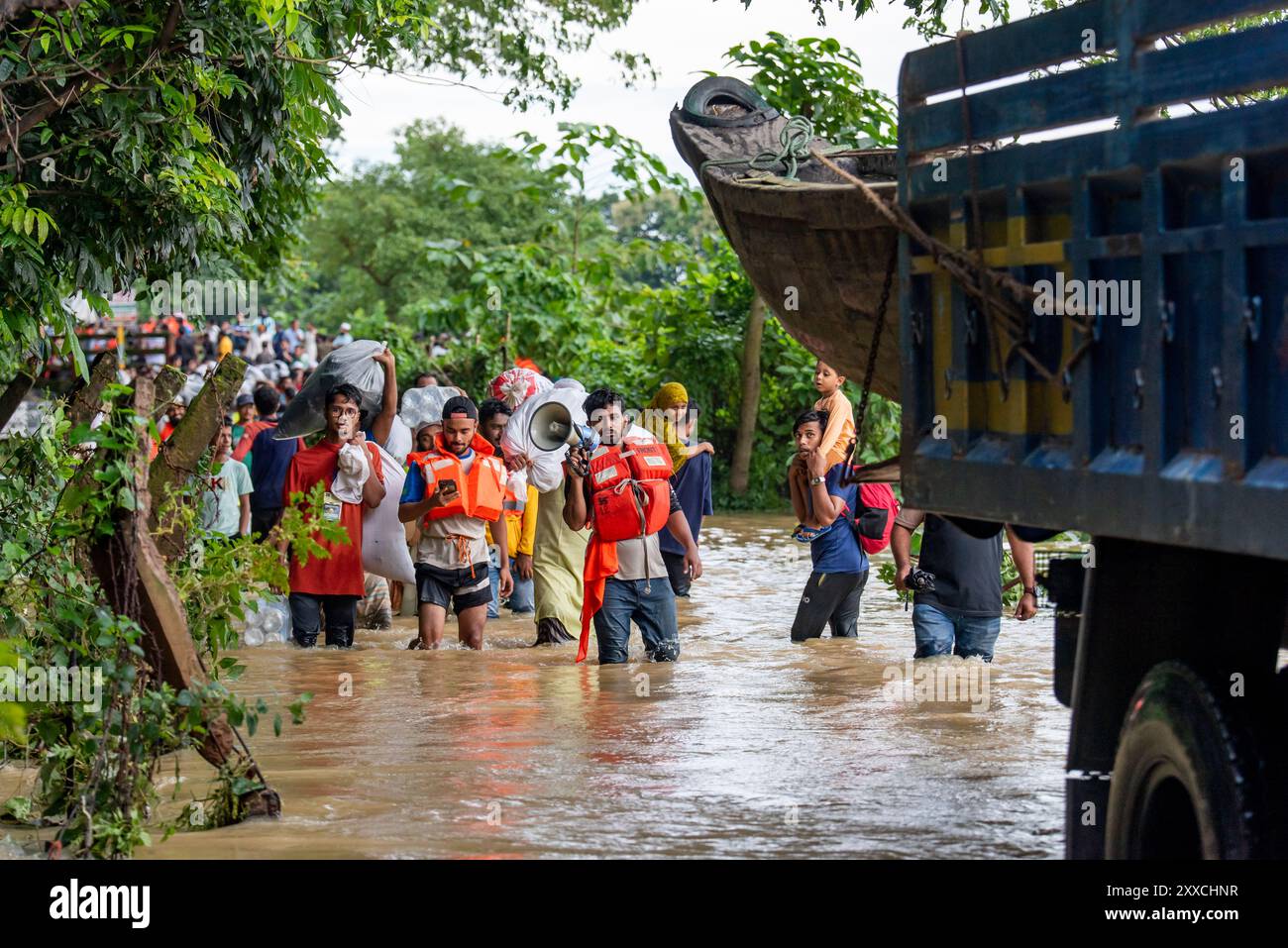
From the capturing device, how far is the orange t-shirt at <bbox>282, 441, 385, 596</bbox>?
1087cm

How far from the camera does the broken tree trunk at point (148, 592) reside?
5629 mm

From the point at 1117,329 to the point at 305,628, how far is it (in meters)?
7.80

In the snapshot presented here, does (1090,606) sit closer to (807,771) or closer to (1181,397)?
(1181,397)

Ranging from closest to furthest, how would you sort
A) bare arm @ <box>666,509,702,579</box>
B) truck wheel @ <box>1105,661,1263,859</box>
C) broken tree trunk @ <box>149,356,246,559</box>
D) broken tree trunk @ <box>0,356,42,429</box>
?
truck wheel @ <box>1105,661,1263,859</box>
broken tree trunk @ <box>149,356,246,559</box>
broken tree trunk @ <box>0,356,42,429</box>
bare arm @ <box>666,509,702,579</box>

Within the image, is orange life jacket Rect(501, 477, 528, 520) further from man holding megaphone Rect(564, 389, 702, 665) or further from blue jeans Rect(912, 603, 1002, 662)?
blue jeans Rect(912, 603, 1002, 662)

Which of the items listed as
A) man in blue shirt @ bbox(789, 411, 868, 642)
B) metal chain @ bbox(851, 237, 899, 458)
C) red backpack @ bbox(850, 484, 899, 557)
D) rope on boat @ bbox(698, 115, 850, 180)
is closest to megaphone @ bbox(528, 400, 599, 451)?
man in blue shirt @ bbox(789, 411, 868, 642)

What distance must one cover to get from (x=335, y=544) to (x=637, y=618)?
6.99 feet

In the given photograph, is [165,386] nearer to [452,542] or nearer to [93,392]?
[93,392]

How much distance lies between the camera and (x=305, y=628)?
11094mm

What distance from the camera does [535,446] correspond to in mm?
11742

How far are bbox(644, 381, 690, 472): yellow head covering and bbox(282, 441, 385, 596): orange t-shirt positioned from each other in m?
2.80

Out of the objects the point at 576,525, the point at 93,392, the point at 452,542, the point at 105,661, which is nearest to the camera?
the point at 105,661

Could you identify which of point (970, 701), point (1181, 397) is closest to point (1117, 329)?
point (1181, 397)

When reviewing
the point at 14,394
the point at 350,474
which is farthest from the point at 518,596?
the point at 14,394
